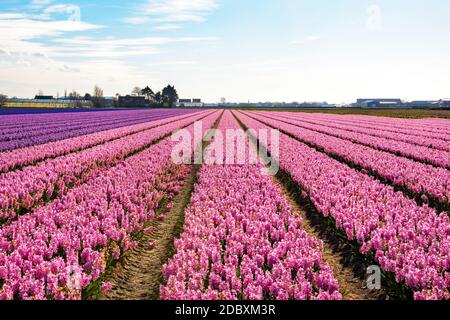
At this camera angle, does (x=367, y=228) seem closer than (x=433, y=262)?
No

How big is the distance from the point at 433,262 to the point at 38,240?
565 cm

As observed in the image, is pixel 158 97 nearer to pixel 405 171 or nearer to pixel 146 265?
pixel 405 171

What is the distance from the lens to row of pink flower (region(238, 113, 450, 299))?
197 inches

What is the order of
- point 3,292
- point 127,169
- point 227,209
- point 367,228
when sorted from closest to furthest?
point 3,292 < point 367,228 < point 227,209 < point 127,169

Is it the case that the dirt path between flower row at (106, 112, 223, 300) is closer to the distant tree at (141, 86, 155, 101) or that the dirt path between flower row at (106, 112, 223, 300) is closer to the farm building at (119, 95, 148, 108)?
the farm building at (119, 95, 148, 108)

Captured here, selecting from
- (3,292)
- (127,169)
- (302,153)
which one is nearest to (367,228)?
(3,292)

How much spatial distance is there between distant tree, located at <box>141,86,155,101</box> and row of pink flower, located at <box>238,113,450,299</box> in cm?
17527

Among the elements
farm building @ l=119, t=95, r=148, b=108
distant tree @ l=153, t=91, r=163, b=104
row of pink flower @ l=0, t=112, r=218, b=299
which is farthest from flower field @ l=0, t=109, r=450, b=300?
distant tree @ l=153, t=91, r=163, b=104

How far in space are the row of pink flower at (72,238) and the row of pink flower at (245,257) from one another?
1049 millimetres

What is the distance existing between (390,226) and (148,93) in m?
181

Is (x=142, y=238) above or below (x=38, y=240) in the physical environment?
below

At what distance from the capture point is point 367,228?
6828 millimetres

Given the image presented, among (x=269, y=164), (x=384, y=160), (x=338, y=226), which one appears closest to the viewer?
(x=338, y=226)
